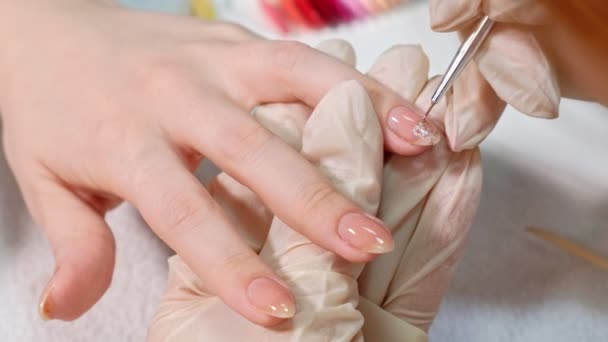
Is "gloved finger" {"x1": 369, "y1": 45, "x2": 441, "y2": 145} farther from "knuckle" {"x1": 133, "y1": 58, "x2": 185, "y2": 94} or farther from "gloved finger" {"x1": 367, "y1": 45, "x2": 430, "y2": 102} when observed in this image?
"knuckle" {"x1": 133, "y1": 58, "x2": 185, "y2": 94}

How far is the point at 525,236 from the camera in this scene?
69 centimetres

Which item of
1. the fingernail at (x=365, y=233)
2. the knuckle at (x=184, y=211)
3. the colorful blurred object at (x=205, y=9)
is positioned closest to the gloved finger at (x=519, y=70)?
the fingernail at (x=365, y=233)

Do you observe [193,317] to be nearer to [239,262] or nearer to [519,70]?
[239,262]

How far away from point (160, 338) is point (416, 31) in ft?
2.06

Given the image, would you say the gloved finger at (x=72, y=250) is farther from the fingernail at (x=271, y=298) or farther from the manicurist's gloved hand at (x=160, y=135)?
the fingernail at (x=271, y=298)

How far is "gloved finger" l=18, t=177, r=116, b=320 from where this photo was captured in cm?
55

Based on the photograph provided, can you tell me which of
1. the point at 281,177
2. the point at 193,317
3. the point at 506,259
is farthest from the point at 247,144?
the point at 506,259

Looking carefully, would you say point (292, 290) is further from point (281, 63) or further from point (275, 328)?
point (281, 63)

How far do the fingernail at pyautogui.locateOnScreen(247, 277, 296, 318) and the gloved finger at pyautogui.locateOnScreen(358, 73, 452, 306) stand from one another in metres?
0.11

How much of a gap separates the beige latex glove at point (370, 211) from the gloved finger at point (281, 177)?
0.8 inches

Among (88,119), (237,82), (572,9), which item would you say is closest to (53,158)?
(88,119)

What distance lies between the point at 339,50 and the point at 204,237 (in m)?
0.26

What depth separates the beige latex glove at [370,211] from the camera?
1.58 ft

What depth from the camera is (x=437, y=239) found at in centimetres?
54
